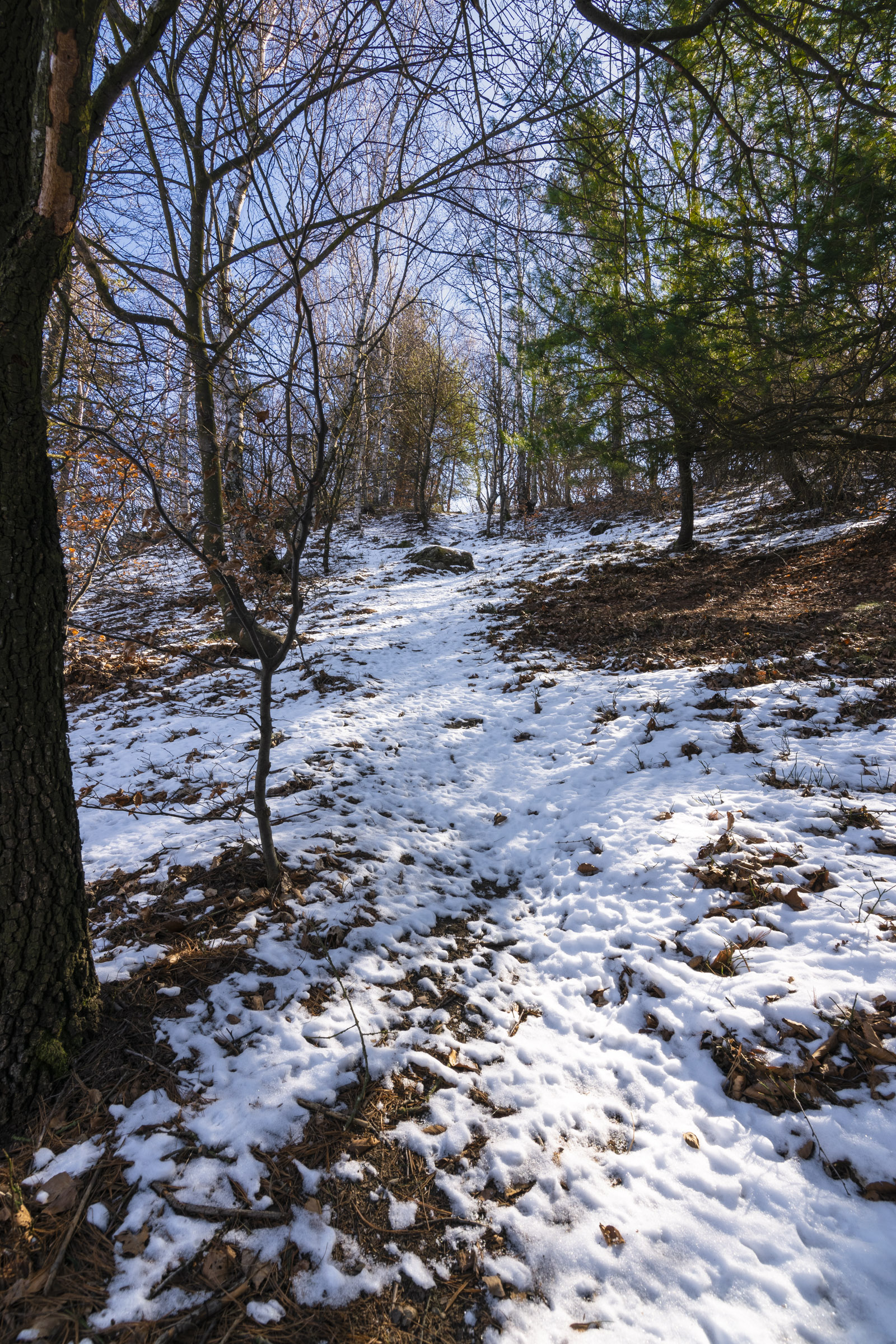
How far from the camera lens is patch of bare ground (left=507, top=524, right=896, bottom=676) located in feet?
18.1

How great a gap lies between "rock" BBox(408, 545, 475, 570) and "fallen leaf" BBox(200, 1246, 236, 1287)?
14312 mm

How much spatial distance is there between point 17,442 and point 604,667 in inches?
223

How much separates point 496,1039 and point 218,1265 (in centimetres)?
127

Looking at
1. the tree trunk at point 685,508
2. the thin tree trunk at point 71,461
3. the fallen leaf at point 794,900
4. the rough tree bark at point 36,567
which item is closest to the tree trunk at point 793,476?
the tree trunk at point 685,508

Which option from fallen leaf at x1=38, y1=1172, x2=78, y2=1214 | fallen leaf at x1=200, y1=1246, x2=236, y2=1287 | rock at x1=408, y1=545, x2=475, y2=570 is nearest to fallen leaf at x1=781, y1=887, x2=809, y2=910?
fallen leaf at x1=200, y1=1246, x2=236, y2=1287

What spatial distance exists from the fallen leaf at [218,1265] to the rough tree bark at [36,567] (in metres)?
0.83

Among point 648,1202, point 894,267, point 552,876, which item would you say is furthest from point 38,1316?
point 894,267

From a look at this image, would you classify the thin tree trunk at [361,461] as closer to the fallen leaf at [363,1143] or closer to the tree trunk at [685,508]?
the tree trunk at [685,508]

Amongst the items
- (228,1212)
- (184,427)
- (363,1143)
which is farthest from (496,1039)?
(184,427)

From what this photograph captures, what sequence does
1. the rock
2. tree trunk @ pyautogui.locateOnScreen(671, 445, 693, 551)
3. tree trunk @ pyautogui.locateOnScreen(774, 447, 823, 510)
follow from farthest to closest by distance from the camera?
the rock
tree trunk @ pyautogui.locateOnScreen(671, 445, 693, 551)
tree trunk @ pyautogui.locateOnScreen(774, 447, 823, 510)

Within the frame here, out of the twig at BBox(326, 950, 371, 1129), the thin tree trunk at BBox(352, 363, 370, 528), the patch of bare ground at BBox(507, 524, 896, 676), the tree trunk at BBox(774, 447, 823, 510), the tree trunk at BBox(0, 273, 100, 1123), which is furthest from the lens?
the thin tree trunk at BBox(352, 363, 370, 528)

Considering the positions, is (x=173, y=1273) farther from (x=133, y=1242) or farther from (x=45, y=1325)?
(x=45, y=1325)

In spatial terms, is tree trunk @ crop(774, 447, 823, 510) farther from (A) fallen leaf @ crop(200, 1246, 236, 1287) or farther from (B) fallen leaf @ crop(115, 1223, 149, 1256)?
(B) fallen leaf @ crop(115, 1223, 149, 1256)

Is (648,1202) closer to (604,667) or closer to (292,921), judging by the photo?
(292,921)
